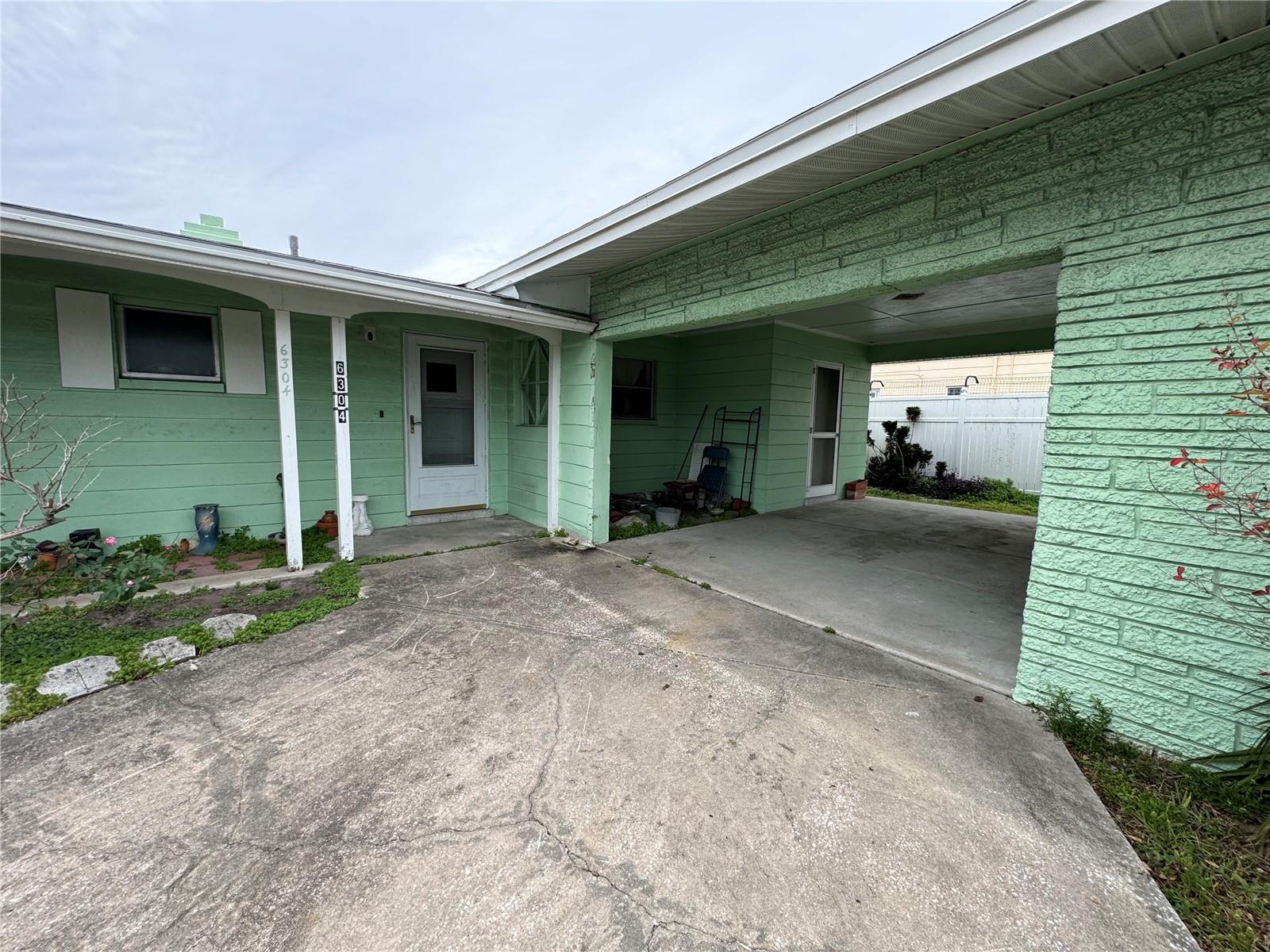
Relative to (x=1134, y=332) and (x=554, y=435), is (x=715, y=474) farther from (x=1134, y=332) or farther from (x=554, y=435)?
(x=1134, y=332)

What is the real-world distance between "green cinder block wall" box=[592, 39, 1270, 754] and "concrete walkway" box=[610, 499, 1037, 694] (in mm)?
644

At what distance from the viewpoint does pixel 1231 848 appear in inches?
63.2

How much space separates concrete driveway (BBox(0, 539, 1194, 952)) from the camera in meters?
1.35

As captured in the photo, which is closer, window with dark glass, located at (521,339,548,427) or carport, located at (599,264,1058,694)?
carport, located at (599,264,1058,694)

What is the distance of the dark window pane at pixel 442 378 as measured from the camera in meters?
5.71

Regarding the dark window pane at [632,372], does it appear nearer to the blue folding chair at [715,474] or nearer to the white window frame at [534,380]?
the blue folding chair at [715,474]

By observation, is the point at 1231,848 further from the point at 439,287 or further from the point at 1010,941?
the point at 439,287

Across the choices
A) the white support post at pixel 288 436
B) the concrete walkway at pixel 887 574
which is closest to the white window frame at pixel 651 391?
the concrete walkway at pixel 887 574

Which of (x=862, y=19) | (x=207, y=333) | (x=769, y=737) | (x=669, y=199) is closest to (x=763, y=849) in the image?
(x=769, y=737)

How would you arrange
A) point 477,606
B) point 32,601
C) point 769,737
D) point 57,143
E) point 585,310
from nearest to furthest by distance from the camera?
1. point 769,737
2. point 32,601
3. point 477,606
4. point 585,310
5. point 57,143

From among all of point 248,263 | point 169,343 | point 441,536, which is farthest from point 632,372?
point 169,343

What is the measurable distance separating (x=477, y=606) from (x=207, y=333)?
359cm

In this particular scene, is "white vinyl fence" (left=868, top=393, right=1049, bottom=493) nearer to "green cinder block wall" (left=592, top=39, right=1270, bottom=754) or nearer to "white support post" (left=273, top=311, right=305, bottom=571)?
"green cinder block wall" (left=592, top=39, right=1270, bottom=754)

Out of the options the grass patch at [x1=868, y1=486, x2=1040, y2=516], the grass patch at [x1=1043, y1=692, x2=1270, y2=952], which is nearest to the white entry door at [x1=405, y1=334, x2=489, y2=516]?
the grass patch at [x1=1043, y1=692, x2=1270, y2=952]
